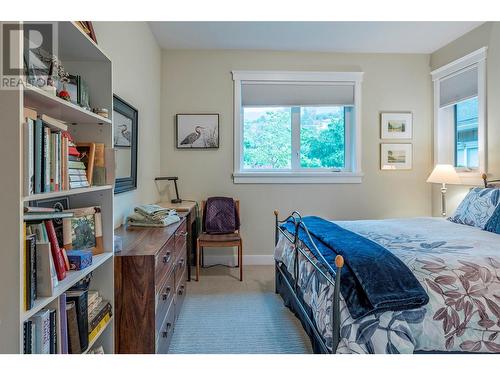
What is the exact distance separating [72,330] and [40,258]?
38 centimetres

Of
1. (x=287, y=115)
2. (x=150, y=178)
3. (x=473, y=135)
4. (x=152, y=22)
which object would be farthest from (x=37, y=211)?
(x=473, y=135)

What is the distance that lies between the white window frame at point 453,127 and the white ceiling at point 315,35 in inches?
12.9

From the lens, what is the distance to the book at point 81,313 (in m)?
1.23

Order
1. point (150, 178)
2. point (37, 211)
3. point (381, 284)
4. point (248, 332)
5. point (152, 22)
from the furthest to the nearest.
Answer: point (150, 178) < point (152, 22) < point (248, 332) < point (381, 284) < point (37, 211)

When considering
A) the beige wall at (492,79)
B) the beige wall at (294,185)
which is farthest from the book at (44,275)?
the beige wall at (492,79)

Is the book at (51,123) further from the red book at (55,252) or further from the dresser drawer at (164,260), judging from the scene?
the dresser drawer at (164,260)

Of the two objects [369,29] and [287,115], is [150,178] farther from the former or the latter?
[369,29]

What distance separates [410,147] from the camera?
4.04m

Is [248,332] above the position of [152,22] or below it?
below

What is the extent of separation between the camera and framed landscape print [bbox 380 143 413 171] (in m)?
4.01

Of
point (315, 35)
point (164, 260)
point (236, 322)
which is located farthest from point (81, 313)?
point (315, 35)

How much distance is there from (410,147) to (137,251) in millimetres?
3736

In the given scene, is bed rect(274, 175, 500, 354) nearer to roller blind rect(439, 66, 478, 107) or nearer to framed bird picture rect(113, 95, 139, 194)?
framed bird picture rect(113, 95, 139, 194)
